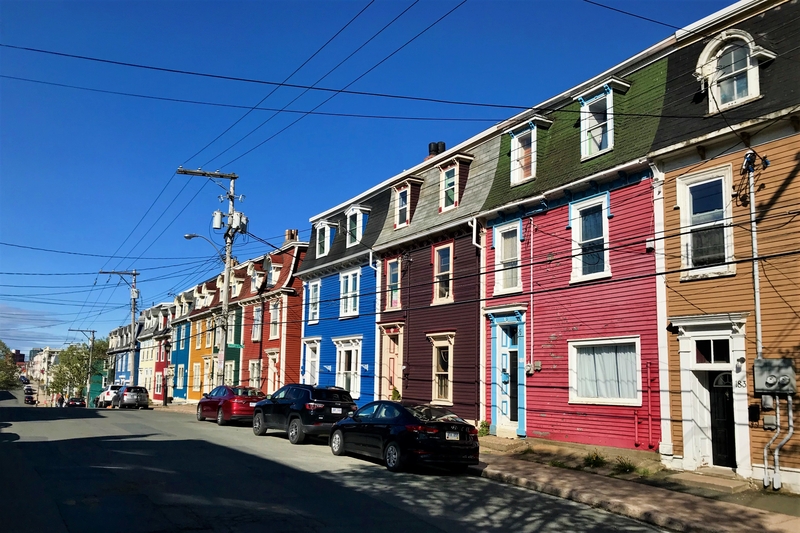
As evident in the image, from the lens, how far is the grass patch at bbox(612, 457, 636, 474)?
14.5 meters

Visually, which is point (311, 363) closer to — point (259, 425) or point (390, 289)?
point (390, 289)

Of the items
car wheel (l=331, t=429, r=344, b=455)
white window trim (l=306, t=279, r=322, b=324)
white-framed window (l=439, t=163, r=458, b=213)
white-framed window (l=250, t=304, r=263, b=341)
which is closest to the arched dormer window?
white-framed window (l=439, t=163, r=458, b=213)

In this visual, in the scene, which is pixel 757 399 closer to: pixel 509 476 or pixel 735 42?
pixel 509 476

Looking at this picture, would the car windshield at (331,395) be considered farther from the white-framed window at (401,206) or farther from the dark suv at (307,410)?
the white-framed window at (401,206)

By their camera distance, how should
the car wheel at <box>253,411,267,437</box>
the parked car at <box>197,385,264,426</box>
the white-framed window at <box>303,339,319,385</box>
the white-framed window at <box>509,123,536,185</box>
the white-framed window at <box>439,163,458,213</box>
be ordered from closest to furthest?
the white-framed window at <box>509,123,536,185</box> < the car wheel at <box>253,411,267,437</box> < the white-framed window at <box>439,163,458,213</box> < the parked car at <box>197,385,264,426</box> < the white-framed window at <box>303,339,319,385</box>

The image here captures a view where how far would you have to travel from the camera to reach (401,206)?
25.8 meters

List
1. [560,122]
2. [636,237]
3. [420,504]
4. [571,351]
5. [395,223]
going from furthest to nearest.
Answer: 1. [395,223]
2. [560,122]
3. [571,351]
4. [636,237]
5. [420,504]

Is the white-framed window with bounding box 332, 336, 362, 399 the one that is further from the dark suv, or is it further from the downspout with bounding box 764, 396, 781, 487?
the downspout with bounding box 764, 396, 781, 487

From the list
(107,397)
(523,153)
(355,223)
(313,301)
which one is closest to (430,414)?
(523,153)

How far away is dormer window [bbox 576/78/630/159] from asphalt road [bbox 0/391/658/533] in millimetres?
9074

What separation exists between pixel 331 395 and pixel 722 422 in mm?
10097

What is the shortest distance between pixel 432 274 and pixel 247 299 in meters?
19.8

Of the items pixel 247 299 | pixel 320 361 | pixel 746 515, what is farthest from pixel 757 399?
pixel 247 299

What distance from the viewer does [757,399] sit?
42.3 feet
